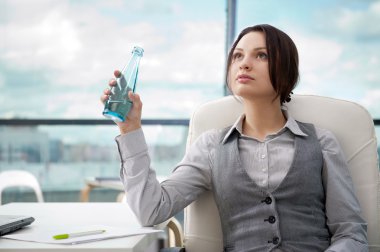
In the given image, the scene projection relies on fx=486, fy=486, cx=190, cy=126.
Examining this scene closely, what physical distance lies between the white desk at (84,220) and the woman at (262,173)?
89mm

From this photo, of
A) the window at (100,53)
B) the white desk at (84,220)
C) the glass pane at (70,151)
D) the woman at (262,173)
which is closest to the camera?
the white desk at (84,220)

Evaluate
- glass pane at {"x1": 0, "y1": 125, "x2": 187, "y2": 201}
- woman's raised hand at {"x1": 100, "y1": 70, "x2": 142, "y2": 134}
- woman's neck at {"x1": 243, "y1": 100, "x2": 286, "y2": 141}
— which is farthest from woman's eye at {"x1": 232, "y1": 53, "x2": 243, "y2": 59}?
glass pane at {"x1": 0, "y1": 125, "x2": 187, "y2": 201}

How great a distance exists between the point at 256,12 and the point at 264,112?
8.67 ft

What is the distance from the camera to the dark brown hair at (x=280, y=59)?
4.64ft

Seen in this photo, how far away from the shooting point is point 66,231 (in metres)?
1.10

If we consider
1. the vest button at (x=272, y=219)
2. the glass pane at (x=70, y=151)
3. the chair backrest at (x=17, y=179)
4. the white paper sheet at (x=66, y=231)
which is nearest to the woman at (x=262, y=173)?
the vest button at (x=272, y=219)

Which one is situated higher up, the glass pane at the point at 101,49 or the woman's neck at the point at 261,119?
the glass pane at the point at 101,49

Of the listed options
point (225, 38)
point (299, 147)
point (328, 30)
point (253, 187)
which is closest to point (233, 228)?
point (253, 187)

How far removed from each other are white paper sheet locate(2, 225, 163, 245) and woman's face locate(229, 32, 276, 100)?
A: 19.9 inches

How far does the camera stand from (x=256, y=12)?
13.0 ft

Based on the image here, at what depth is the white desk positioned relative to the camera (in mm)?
955

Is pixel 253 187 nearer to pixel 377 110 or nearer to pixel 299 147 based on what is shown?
pixel 299 147

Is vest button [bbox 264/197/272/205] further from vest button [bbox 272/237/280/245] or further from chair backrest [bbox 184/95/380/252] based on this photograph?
chair backrest [bbox 184/95/380/252]

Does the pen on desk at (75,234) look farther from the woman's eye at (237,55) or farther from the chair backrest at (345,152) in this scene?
the woman's eye at (237,55)
